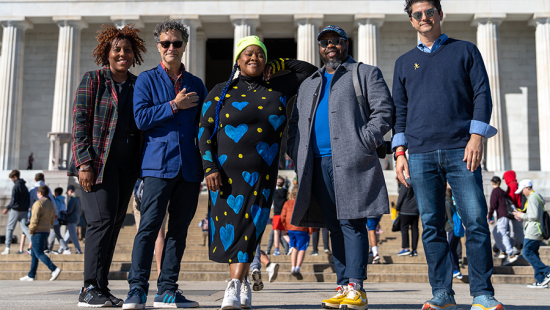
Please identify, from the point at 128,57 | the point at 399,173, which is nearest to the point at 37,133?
the point at 128,57

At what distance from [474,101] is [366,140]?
88cm

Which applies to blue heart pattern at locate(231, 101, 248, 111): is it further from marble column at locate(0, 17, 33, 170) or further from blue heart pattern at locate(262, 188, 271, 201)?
marble column at locate(0, 17, 33, 170)

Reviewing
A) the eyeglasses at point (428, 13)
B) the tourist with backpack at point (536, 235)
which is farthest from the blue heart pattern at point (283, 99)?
the tourist with backpack at point (536, 235)

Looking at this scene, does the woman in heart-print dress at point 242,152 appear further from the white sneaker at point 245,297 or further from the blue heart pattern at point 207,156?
the white sneaker at point 245,297

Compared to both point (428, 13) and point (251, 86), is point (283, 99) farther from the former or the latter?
point (428, 13)

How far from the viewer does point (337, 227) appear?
4586 mm

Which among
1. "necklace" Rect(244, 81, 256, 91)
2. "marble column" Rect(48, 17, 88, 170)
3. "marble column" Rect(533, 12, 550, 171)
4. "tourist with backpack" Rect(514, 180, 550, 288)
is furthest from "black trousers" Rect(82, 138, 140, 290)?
"marble column" Rect(533, 12, 550, 171)

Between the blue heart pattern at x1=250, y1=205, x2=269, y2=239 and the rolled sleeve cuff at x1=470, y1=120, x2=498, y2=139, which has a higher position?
the rolled sleeve cuff at x1=470, y1=120, x2=498, y2=139

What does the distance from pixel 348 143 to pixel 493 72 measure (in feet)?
79.4

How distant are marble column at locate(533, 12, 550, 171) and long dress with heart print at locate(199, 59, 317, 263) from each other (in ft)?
83.3

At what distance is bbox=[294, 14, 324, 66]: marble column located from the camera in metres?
26.8

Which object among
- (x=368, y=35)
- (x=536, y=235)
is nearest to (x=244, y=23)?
(x=368, y=35)

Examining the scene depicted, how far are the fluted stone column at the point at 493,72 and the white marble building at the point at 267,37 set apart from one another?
49mm

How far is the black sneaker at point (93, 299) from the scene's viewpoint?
14.5ft
